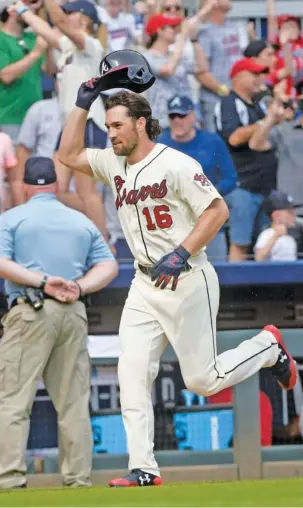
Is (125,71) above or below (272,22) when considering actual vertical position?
below

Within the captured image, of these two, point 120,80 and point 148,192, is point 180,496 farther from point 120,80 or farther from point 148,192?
point 120,80

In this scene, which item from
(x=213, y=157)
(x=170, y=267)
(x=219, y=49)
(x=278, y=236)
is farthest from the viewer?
(x=219, y=49)

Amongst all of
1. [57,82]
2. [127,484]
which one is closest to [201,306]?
[127,484]

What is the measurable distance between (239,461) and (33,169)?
237cm

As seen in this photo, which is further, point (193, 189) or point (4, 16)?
point (4, 16)

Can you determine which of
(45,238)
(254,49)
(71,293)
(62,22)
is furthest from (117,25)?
(71,293)

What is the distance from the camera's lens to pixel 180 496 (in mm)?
4852

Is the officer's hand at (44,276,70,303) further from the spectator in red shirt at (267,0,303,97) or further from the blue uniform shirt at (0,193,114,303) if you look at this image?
the spectator in red shirt at (267,0,303,97)

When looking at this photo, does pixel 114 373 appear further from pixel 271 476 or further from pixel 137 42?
pixel 137 42

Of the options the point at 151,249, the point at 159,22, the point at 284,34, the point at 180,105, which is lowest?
the point at 151,249

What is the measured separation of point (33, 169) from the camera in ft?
24.5

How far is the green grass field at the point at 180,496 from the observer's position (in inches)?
178

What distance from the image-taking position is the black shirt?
896 cm

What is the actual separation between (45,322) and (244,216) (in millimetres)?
2079
